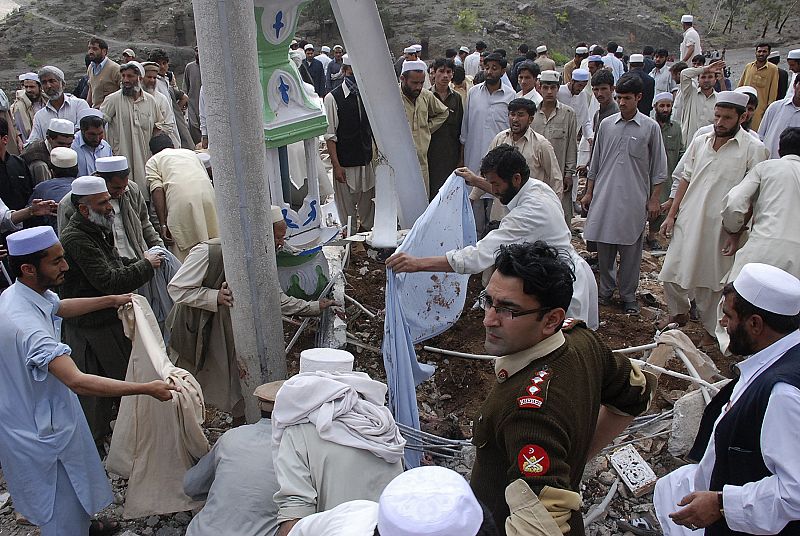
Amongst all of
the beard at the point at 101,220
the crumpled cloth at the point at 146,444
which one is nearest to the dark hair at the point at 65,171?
the beard at the point at 101,220

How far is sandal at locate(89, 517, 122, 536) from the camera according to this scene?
3336 mm

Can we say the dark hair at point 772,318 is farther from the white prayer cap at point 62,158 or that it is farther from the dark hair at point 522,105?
the white prayer cap at point 62,158

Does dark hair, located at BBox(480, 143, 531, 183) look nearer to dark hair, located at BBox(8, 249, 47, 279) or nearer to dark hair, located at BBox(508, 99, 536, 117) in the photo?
dark hair, located at BBox(508, 99, 536, 117)

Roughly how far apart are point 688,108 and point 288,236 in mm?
6073

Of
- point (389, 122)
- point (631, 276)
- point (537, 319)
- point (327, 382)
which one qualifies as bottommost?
point (631, 276)

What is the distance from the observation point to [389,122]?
186 inches

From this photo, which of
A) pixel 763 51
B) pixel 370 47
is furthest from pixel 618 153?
pixel 763 51

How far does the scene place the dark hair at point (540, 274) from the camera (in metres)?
1.91

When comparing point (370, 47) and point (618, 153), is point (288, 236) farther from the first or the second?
point (618, 153)

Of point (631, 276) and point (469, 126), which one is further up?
point (469, 126)

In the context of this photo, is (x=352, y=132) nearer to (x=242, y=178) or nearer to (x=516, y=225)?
(x=516, y=225)

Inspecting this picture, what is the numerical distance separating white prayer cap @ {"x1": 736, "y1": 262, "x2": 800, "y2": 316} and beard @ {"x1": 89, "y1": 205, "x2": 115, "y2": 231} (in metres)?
3.10

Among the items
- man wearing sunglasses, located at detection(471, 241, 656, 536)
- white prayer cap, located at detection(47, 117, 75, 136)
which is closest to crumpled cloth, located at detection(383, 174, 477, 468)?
man wearing sunglasses, located at detection(471, 241, 656, 536)

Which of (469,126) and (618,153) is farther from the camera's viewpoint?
(469,126)
